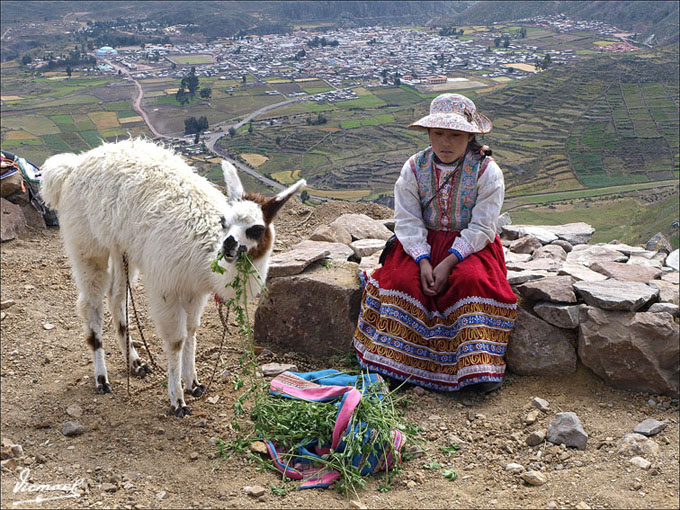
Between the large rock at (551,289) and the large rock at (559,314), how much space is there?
61 millimetres

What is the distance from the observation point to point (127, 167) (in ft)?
15.3

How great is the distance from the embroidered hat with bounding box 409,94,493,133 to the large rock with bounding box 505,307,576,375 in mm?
1500

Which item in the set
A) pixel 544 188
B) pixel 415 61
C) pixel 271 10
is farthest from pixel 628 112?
pixel 271 10

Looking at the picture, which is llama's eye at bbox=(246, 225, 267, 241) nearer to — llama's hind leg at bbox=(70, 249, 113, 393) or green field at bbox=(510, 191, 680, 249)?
llama's hind leg at bbox=(70, 249, 113, 393)

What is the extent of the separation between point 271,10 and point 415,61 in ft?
92.0

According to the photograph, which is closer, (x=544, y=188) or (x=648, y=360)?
(x=648, y=360)

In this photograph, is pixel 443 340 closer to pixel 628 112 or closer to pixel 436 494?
pixel 436 494

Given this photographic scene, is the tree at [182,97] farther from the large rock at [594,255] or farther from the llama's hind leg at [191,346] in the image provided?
the llama's hind leg at [191,346]

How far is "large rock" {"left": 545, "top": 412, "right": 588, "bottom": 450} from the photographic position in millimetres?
4059

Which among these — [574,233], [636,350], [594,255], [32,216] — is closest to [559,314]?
[636,350]

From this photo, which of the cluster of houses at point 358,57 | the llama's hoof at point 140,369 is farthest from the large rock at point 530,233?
the cluster of houses at point 358,57

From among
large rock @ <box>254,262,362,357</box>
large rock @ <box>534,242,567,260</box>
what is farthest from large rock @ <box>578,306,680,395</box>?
large rock @ <box>254,262,362,357</box>

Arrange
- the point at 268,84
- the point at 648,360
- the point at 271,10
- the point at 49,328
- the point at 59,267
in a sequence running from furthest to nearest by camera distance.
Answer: the point at 271,10 < the point at 268,84 < the point at 59,267 < the point at 49,328 < the point at 648,360

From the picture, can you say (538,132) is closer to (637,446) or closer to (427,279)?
(427,279)
